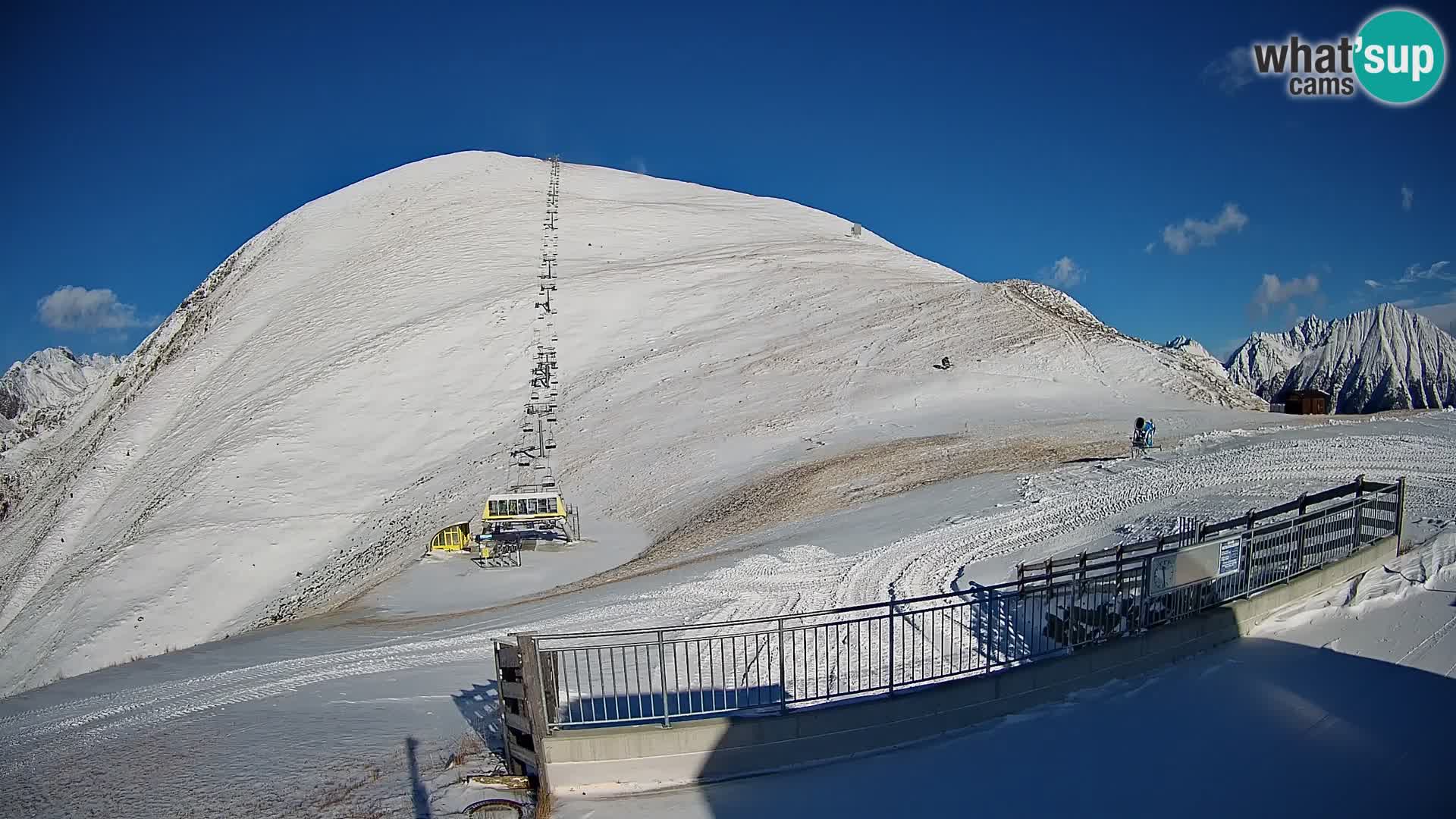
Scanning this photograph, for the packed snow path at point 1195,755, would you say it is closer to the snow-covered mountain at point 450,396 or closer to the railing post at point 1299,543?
the railing post at point 1299,543

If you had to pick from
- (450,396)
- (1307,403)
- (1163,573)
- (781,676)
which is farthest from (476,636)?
(1307,403)

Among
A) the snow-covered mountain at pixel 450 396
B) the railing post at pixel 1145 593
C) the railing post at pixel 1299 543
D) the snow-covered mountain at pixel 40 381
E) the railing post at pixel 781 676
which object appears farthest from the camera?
the snow-covered mountain at pixel 40 381

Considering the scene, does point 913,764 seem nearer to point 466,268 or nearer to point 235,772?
point 235,772

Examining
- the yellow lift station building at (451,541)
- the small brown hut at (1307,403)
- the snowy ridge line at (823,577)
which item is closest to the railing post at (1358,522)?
the snowy ridge line at (823,577)

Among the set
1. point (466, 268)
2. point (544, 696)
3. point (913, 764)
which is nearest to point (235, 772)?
point (544, 696)

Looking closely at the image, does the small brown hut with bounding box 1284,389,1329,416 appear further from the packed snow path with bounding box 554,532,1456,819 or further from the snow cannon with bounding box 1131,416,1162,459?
the packed snow path with bounding box 554,532,1456,819
